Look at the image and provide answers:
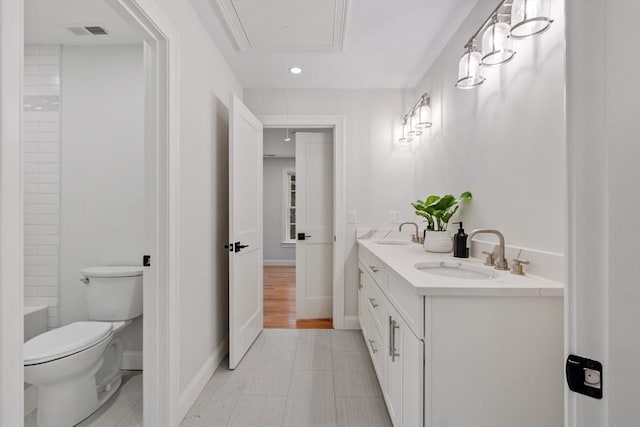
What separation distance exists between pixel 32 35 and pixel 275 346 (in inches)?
114

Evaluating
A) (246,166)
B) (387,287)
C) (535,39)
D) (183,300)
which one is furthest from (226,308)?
(535,39)

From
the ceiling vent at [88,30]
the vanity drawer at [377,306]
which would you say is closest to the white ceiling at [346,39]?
the ceiling vent at [88,30]

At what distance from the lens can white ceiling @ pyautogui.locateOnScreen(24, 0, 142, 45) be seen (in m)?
1.74

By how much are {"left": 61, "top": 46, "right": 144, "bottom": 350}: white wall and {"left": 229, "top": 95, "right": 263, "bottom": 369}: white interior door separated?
2.22ft

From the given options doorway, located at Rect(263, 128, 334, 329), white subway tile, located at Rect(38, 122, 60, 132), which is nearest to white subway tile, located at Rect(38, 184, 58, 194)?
white subway tile, located at Rect(38, 122, 60, 132)

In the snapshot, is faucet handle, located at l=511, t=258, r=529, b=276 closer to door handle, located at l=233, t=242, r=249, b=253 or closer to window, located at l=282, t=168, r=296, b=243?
door handle, located at l=233, t=242, r=249, b=253

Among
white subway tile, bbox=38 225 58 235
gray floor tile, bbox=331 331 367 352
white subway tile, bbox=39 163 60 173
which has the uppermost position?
white subway tile, bbox=39 163 60 173

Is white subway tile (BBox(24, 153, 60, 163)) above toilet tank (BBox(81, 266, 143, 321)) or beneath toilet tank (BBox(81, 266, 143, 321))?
above

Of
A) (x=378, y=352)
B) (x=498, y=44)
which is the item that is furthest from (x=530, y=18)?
(x=378, y=352)

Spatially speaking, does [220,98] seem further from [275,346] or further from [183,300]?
[275,346]

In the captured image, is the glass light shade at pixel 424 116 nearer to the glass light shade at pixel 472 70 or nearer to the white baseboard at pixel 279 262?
the glass light shade at pixel 472 70

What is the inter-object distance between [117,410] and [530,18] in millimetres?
2765

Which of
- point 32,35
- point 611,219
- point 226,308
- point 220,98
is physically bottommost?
point 226,308

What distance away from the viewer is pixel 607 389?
0.40m
